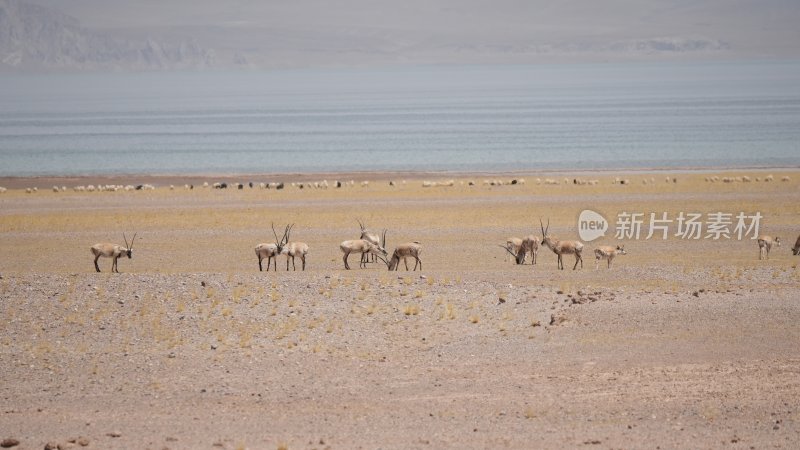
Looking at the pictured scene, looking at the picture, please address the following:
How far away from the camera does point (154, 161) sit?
86000 mm

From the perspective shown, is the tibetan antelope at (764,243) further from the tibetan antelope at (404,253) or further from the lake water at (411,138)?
the lake water at (411,138)

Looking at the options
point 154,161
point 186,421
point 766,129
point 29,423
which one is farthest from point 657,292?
point 766,129

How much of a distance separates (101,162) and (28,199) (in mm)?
33002

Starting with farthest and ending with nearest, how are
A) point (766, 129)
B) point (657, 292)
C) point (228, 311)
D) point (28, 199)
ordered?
point (766, 129) → point (28, 199) → point (657, 292) → point (228, 311)

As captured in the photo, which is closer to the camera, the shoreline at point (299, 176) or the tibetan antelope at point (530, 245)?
the tibetan antelope at point (530, 245)

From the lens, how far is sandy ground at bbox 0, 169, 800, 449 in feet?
49.6

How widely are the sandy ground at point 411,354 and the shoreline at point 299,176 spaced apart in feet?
117

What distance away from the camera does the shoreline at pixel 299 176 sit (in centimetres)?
6675

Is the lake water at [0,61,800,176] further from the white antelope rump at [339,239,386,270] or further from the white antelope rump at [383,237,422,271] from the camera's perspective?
the white antelope rump at [383,237,422,271]

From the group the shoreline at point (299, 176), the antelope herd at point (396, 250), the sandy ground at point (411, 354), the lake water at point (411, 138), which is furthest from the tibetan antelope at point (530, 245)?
the lake water at point (411, 138)

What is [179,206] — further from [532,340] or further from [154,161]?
[154,161]

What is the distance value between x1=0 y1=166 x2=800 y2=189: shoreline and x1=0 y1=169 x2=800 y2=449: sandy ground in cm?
3560

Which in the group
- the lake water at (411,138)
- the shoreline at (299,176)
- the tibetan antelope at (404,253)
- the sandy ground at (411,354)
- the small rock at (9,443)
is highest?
the lake water at (411,138)

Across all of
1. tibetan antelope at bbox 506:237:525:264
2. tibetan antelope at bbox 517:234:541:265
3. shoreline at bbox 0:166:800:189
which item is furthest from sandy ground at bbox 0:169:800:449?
shoreline at bbox 0:166:800:189
